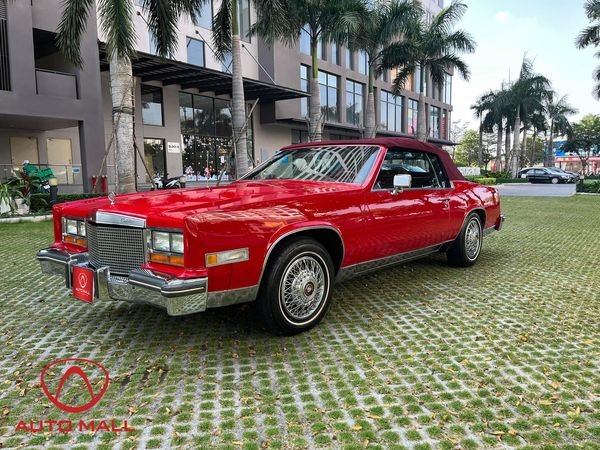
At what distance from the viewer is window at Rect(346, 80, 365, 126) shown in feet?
106

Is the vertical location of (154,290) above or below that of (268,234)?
below

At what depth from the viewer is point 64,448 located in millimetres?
2254

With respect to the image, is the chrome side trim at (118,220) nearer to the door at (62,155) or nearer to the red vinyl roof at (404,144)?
the red vinyl roof at (404,144)

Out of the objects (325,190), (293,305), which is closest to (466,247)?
(325,190)

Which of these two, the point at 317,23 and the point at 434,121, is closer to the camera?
the point at 317,23

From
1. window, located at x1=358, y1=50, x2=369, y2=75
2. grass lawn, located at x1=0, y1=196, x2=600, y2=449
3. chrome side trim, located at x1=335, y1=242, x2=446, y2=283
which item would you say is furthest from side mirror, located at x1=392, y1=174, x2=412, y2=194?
window, located at x1=358, y1=50, x2=369, y2=75

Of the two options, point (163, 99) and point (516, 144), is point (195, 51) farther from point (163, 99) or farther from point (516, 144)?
point (516, 144)

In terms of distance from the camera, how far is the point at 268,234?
324 centimetres

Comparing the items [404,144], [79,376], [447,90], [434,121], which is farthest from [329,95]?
[79,376]

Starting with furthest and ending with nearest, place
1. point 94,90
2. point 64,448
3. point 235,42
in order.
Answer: point 94,90 < point 235,42 < point 64,448

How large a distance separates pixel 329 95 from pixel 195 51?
10.2 meters

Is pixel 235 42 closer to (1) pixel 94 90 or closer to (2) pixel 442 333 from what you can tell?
(1) pixel 94 90

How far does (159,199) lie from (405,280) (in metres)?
3.08

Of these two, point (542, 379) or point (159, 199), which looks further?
point (159, 199)
